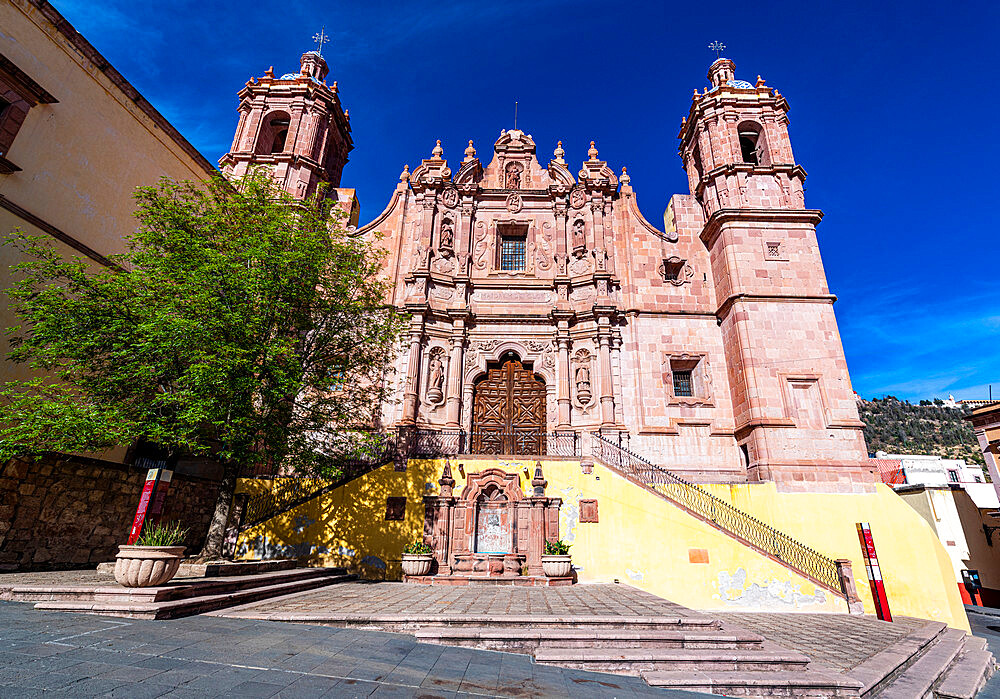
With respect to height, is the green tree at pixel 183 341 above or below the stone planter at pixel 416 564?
above

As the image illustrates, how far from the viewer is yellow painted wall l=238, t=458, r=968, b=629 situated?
1191cm

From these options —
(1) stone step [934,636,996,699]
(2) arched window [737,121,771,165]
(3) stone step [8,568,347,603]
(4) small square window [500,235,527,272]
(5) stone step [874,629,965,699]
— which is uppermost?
(2) arched window [737,121,771,165]

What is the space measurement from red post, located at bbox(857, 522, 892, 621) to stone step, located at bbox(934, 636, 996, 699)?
5.10 ft

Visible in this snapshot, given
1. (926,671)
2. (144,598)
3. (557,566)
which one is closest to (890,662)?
(926,671)

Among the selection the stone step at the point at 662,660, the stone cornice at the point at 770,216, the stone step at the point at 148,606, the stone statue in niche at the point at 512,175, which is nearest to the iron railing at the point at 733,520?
the stone step at the point at 662,660

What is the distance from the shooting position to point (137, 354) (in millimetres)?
9352

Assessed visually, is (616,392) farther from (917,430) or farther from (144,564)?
(917,430)

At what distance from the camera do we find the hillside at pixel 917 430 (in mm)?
59500

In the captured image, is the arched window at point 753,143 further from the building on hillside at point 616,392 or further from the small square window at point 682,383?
the small square window at point 682,383

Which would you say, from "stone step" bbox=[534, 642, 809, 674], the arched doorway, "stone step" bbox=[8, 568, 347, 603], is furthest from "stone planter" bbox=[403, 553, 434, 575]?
"stone step" bbox=[534, 642, 809, 674]

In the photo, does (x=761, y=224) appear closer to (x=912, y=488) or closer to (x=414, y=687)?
(x=912, y=488)

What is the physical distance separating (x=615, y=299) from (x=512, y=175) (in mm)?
7668

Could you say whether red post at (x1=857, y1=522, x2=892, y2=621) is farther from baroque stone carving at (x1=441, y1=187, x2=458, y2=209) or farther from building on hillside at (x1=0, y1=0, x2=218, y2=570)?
building on hillside at (x1=0, y1=0, x2=218, y2=570)

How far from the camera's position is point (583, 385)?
16984mm
